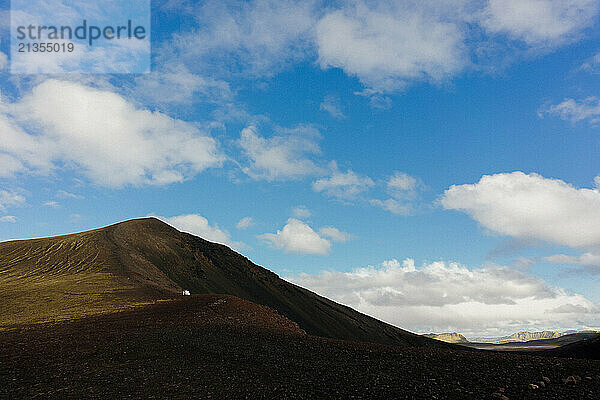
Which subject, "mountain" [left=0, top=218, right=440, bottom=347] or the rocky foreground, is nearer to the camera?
the rocky foreground

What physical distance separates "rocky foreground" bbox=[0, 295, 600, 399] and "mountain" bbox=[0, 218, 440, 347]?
16.6 meters

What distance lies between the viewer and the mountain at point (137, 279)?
4900cm

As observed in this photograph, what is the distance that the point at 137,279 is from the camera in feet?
219

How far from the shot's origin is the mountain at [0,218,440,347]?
1929 inches

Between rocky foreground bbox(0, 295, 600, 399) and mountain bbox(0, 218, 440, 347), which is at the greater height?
mountain bbox(0, 218, 440, 347)

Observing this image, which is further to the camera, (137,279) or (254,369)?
(137,279)

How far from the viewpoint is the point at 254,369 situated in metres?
22.2

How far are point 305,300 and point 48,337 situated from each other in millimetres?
102243

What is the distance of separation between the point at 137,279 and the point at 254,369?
52312mm

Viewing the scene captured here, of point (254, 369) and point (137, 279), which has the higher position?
point (137, 279)

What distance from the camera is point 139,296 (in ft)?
176

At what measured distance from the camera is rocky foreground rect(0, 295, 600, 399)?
18016 millimetres

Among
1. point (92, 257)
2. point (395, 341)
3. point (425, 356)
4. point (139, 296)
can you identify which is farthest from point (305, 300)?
point (425, 356)

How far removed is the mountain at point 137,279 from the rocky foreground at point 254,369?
16627mm
